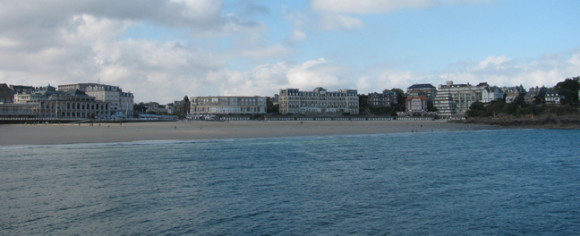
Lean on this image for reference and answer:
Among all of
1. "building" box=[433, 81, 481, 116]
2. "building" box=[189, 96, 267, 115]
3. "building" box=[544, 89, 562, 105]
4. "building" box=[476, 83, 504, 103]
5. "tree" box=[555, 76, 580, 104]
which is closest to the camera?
"tree" box=[555, 76, 580, 104]

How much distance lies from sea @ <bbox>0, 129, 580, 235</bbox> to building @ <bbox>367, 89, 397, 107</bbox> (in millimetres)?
140394

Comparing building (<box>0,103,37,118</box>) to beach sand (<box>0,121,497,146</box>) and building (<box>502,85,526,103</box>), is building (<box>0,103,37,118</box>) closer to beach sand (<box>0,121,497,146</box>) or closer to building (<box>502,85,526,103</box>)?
beach sand (<box>0,121,497,146</box>)

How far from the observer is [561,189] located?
17.4 meters

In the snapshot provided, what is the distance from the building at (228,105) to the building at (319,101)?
856 cm

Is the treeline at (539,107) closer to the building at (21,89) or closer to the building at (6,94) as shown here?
the building at (21,89)

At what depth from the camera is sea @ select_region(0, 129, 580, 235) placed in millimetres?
11938

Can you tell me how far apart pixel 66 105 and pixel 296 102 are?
7210 centimetres

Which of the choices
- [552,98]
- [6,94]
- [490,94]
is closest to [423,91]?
[490,94]

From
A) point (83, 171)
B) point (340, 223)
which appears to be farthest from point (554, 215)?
point (83, 171)

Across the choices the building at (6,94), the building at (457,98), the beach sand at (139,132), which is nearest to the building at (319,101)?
the building at (457,98)

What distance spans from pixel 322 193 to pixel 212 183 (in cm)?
459

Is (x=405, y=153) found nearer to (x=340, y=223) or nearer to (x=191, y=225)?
(x=340, y=223)

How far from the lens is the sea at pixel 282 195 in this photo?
1194 cm

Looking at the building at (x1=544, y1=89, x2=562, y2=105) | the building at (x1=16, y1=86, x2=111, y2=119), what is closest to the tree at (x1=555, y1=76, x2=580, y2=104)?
the building at (x1=544, y1=89, x2=562, y2=105)
